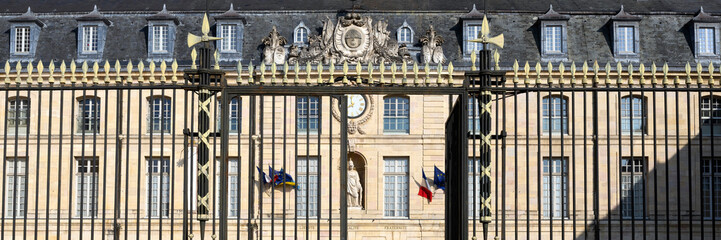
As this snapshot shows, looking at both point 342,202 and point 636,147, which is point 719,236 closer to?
point 636,147

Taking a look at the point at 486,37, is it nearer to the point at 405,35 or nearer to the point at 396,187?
the point at 396,187

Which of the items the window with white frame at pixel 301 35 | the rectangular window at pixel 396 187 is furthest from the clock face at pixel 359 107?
the window with white frame at pixel 301 35

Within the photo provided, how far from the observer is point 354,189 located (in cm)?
3316

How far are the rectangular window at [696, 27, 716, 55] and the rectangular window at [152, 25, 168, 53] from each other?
1807 centimetres

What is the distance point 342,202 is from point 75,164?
82.2ft

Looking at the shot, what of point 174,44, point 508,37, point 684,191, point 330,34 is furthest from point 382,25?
point 684,191

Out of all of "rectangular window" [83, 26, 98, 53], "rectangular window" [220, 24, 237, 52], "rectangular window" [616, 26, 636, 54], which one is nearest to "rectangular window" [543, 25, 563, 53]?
"rectangular window" [616, 26, 636, 54]

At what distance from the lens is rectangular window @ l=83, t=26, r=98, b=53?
35531 millimetres

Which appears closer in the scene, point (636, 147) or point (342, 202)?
point (342, 202)

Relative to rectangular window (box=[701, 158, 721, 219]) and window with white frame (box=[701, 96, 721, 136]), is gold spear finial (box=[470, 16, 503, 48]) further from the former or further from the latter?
window with white frame (box=[701, 96, 721, 136])

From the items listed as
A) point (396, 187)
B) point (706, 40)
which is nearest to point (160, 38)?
point (396, 187)

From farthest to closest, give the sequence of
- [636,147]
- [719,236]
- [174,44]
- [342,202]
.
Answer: [174,44] < [636,147] < [719,236] < [342,202]

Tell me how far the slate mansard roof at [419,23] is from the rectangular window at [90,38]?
0.44 m

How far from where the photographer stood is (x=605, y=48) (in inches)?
1374
